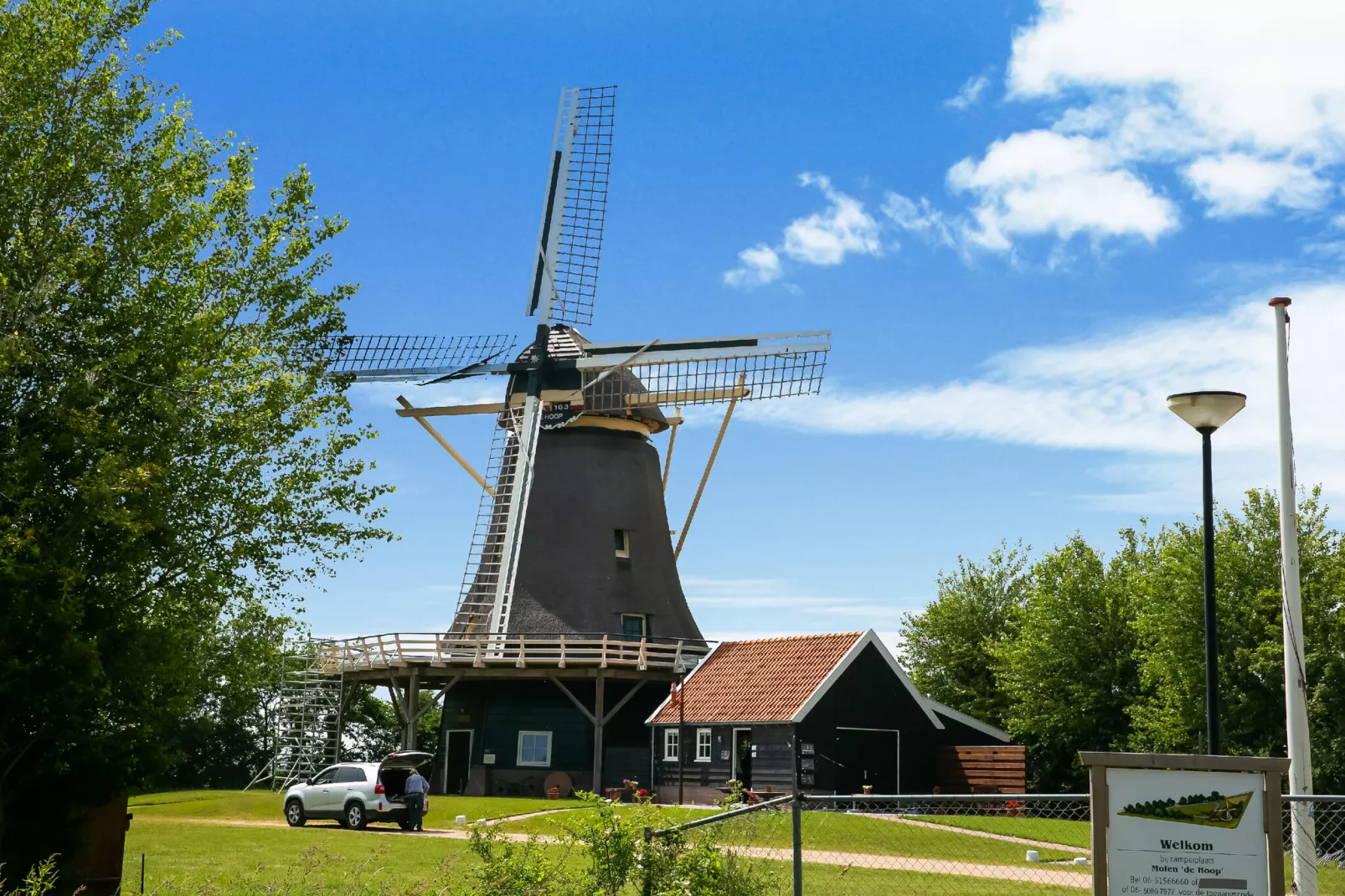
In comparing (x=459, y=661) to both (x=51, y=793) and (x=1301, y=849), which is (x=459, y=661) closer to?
(x=51, y=793)

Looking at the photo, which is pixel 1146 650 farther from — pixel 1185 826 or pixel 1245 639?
pixel 1185 826

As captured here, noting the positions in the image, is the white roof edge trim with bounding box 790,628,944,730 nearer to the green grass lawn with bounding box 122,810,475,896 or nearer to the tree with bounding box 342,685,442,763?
the green grass lawn with bounding box 122,810,475,896

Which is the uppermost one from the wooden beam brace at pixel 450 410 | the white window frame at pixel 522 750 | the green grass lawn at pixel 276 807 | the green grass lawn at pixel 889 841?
the wooden beam brace at pixel 450 410

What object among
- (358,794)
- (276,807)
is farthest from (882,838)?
(276,807)

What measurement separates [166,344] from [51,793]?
471 cm

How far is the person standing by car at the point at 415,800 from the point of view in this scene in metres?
24.5

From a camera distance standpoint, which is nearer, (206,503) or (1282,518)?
(1282,518)

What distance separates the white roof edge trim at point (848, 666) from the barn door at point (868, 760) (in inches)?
42.3

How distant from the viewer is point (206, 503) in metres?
15.5

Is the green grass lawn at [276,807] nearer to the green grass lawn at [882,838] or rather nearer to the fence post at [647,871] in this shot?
the green grass lawn at [882,838]

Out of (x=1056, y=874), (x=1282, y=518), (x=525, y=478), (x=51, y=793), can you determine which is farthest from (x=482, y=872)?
(x=525, y=478)

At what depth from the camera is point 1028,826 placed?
24.7 m

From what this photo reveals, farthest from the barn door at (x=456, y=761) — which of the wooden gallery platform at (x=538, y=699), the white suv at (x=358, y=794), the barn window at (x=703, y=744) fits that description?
the white suv at (x=358, y=794)

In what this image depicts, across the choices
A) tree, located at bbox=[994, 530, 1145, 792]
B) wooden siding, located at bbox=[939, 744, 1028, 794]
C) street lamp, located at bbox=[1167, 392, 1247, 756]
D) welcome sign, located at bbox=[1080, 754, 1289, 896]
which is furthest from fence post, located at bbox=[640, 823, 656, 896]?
tree, located at bbox=[994, 530, 1145, 792]
